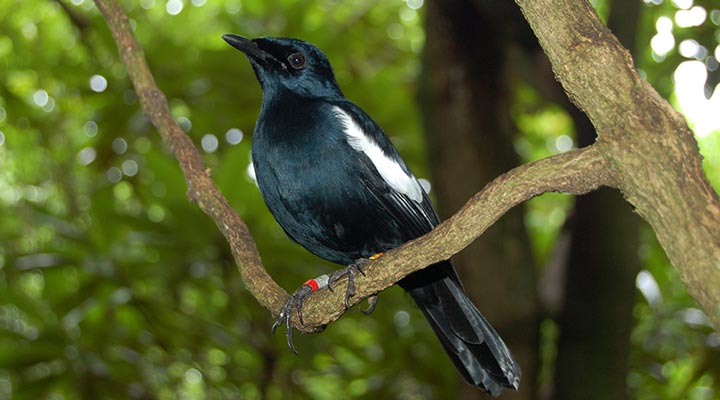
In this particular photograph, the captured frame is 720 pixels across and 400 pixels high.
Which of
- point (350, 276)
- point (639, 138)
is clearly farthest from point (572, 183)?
point (350, 276)

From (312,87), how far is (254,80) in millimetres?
1237

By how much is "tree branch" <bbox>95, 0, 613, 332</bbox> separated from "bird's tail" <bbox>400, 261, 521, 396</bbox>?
0.63m

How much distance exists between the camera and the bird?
302cm

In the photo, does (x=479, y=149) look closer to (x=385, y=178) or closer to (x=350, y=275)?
(x=385, y=178)

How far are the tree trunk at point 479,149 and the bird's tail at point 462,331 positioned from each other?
1.10m

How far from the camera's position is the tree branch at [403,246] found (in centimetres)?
196

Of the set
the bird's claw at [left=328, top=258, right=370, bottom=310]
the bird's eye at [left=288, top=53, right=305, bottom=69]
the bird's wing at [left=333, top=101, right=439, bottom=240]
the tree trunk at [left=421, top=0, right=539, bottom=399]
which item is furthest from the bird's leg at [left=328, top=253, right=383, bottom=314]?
the tree trunk at [left=421, top=0, right=539, bottom=399]

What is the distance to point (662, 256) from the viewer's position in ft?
15.2

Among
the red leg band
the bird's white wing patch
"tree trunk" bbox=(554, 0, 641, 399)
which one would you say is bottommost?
"tree trunk" bbox=(554, 0, 641, 399)

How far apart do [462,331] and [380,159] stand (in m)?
0.72

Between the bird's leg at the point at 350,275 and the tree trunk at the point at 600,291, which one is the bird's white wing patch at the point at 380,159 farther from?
the tree trunk at the point at 600,291

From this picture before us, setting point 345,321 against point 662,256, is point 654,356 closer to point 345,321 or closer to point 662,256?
point 662,256

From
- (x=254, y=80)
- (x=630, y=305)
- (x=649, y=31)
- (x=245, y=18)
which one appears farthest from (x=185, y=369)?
(x=649, y=31)

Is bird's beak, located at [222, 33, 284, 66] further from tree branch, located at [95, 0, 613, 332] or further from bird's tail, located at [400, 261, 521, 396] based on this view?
bird's tail, located at [400, 261, 521, 396]
